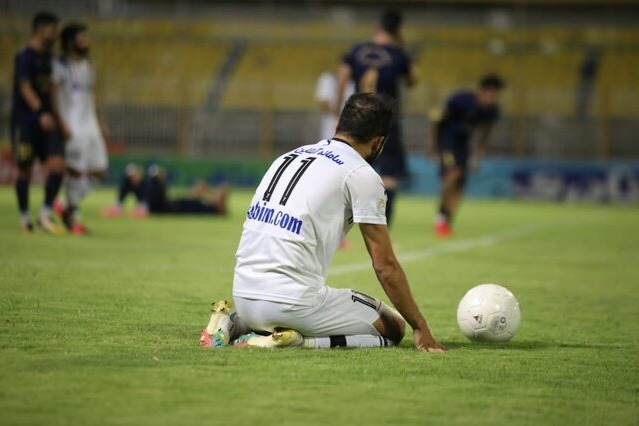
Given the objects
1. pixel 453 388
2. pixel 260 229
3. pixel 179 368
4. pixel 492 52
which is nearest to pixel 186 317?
pixel 260 229

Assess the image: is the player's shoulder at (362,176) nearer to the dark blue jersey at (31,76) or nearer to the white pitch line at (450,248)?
the white pitch line at (450,248)

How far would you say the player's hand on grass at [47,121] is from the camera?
13859 mm

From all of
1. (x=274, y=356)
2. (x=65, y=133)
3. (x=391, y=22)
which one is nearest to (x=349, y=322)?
(x=274, y=356)

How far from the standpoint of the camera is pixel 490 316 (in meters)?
7.20

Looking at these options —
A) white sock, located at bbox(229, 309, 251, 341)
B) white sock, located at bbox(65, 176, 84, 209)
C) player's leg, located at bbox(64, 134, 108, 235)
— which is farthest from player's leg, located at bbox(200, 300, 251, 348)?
white sock, located at bbox(65, 176, 84, 209)

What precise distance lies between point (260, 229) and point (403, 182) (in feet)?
77.6

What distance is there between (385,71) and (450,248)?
248cm

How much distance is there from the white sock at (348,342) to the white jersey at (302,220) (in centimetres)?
26

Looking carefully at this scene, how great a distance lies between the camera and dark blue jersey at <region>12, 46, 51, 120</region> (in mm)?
13938

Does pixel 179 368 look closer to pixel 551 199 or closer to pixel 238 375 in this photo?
pixel 238 375

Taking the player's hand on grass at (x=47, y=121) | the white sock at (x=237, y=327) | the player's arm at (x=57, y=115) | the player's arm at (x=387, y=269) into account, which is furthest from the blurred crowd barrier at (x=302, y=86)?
the player's arm at (x=387, y=269)

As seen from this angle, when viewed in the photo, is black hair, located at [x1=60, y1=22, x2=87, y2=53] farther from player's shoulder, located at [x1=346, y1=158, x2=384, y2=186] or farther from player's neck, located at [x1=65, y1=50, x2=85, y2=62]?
player's shoulder, located at [x1=346, y1=158, x2=384, y2=186]

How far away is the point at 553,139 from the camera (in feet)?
96.8

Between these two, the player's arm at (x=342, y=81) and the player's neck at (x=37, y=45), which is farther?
the player's neck at (x=37, y=45)
